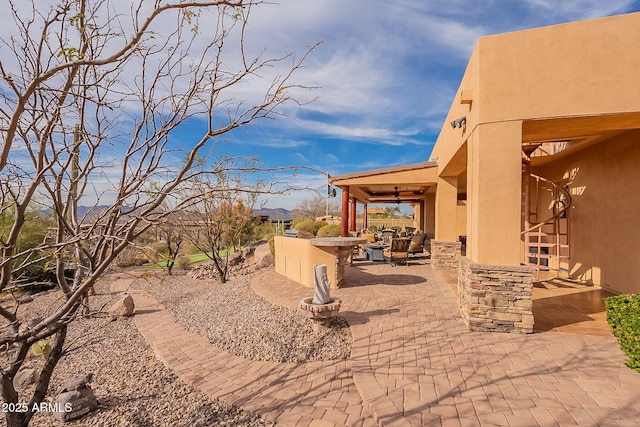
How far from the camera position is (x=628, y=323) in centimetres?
384

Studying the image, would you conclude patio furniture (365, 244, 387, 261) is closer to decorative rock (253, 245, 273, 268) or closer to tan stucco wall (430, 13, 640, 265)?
decorative rock (253, 245, 273, 268)

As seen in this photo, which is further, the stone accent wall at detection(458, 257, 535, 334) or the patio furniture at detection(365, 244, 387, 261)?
the patio furniture at detection(365, 244, 387, 261)

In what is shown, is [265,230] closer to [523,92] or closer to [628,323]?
[523,92]

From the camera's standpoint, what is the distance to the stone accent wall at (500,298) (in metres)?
4.86

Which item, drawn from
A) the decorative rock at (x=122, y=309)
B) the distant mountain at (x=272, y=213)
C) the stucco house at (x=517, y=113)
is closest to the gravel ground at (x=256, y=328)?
the decorative rock at (x=122, y=309)

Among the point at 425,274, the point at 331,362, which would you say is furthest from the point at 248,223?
the point at 331,362

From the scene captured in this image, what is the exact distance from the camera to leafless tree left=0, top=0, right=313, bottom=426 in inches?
91.9

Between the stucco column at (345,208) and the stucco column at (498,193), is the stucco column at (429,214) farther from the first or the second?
the stucco column at (498,193)

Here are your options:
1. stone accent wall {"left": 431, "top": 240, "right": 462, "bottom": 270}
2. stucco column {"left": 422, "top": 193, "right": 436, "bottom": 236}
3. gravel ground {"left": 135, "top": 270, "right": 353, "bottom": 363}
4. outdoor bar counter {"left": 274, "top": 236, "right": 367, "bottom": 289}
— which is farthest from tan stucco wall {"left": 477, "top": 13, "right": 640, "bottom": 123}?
stucco column {"left": 422, "top": 193, "right": 436, "bottom": 236}

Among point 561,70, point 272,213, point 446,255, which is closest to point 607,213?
point 446,255

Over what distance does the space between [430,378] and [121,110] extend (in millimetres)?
4320

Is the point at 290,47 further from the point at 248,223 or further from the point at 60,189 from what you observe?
the point at 248,223

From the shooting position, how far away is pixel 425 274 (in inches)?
384

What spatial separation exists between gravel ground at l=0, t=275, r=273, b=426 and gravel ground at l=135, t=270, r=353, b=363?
0.98m
